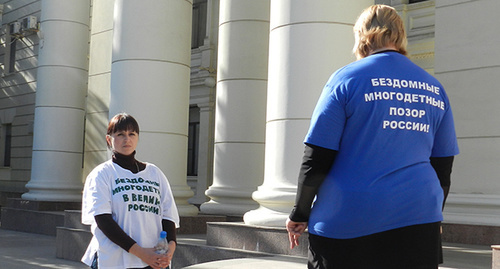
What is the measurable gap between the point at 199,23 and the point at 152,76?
10505 millimetres

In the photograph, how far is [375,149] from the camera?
2682mm

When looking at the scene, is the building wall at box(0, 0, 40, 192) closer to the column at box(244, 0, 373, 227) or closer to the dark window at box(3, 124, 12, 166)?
the dark window at box(3, 124, 12, 166)

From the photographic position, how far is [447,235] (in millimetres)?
8406

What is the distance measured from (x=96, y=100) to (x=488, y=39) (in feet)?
34.5

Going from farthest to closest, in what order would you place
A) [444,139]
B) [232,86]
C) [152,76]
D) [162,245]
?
[232,86] → [152,76] → [162,245] → [444,139]

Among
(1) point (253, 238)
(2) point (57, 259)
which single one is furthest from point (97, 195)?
(2) point (57, 259)

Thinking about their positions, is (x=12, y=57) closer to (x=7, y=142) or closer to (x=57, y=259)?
(x=7, y=142)

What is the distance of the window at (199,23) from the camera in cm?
1947

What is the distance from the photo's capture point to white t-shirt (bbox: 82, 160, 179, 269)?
12.2ft

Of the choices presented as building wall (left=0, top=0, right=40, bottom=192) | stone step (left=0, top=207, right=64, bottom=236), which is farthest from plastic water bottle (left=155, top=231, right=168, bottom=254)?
building wall (left=0, top=0, right=40, bottom=192)

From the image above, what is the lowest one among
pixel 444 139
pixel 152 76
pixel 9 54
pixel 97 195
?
pixel 97 195

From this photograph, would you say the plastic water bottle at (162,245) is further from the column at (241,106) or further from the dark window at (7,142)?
the dark window at (7,142)

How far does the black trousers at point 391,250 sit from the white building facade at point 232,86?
392cm

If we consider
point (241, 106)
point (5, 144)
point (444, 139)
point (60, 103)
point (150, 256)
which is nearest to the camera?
point (444, 139)
